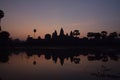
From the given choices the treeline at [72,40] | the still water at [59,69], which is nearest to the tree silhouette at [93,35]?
the treeline at [72,40]

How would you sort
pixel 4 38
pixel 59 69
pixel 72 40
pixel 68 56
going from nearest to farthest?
pixel 59 69 < pixel 68 56 < pixel 4 38 < pixel 72 40

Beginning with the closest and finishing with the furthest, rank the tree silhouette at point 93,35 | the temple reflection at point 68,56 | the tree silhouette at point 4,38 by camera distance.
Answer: the temple reflection at point 68,56 < the tree silhouette at point 4,38 < the tree silhouette at point 93,35

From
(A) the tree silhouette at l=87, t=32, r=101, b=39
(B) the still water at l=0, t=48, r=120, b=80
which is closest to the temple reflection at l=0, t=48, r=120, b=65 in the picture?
(B) the still water at l=0, t=48, r=120, b=80

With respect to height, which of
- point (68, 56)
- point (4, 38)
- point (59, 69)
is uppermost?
point (4, 38)

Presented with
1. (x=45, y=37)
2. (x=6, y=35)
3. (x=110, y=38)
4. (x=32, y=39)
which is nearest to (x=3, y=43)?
(x=6, y=35)

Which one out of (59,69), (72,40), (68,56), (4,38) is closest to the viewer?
(59,69)

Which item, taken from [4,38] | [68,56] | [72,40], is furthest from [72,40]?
[68,56]

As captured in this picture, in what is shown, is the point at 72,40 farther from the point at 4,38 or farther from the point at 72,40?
the point at 4,38

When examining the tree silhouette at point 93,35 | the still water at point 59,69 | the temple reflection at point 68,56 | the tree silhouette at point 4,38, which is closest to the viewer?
the still water at point 59,69

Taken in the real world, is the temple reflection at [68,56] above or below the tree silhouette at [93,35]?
below

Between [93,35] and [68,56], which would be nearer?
[68,56]

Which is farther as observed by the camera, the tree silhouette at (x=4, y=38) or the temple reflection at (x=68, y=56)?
the tree silhouette at (x=4, y=38)

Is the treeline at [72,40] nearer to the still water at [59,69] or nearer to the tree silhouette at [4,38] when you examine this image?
the tree silhouette at [4,38]

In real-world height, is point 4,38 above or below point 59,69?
above
